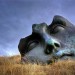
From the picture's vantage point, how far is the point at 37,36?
1475 centimetres

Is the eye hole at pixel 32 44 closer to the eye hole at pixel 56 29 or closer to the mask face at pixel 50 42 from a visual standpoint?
the mask face at pixel 50 42

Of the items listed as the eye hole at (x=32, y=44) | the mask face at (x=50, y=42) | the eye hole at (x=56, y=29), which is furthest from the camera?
the eye hole at (x=32, y=44)

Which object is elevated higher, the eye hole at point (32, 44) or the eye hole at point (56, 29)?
the eye hole at point (56, 29)

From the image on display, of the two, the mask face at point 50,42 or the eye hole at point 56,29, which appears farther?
the eye hole at point 56,29

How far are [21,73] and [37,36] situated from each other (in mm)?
5728

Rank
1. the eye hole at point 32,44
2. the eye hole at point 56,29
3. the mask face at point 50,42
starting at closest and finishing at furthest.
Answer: the mask face at point 50,42 → the eye hole at point 56,29 → the eye hole at point 32,44

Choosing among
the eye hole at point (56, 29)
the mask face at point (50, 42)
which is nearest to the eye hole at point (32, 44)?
the mask face at point (50, 42)

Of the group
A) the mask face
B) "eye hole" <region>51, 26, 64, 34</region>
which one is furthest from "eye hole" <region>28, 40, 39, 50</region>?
"eye hole" <region>51, 26, 64, 34</region>

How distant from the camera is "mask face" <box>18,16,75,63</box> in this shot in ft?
44.0

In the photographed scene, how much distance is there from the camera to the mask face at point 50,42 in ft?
44.0

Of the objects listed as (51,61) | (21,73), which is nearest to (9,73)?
(21,73)

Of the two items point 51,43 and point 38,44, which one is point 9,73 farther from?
point 38,44

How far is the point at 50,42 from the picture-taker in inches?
524

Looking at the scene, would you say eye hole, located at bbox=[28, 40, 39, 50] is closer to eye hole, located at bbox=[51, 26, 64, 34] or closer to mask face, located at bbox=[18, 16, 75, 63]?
mask face, located at bbox=[18, 16, 75, 63]
